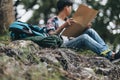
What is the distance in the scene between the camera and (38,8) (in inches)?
725

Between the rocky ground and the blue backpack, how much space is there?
24cm

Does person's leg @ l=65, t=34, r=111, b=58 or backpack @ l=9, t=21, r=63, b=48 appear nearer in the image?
backpack @ l=9, t=21, r=63, b=48

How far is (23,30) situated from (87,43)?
900 millimetres

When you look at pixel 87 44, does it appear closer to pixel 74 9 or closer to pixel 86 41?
pixel 86 41

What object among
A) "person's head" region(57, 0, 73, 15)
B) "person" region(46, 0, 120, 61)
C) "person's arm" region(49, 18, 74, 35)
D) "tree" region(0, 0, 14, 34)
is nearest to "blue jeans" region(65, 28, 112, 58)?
"person" region(46, 0, 120, 61)

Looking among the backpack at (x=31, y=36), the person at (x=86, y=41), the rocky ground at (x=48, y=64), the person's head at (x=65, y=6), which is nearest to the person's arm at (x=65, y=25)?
the person at (x=86, y=41)

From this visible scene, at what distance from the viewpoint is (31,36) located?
8188 millimetres

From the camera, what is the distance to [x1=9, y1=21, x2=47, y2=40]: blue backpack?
26.4 ft

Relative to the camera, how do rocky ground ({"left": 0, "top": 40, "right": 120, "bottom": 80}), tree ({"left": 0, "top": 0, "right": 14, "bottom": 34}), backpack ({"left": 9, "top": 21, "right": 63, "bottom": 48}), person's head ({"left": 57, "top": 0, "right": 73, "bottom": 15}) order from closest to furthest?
rocky ground ({"left": 0, "top": 40, "right": 120, "bottom": 80}) < backpack ({"left": 9, "top": 21, "right": 63, "bottom": 48}) < person's head ({"left": 57, "top": 0, "right": 73, "bottom": 15}) < tree ({"left": 0, "top": 0, "right": 14, "bottom": 34})

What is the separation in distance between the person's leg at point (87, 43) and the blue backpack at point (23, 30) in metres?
0.42

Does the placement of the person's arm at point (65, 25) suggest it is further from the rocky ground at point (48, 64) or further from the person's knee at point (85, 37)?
the rocky ground at point (48, 64)

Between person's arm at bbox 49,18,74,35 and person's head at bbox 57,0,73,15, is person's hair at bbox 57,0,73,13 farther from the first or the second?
person's arm at bbox 49,18,74,35

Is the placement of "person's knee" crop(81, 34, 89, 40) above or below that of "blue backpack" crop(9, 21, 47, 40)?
below

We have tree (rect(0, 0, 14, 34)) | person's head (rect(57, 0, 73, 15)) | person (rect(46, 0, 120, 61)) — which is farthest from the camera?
tree (rect(0, 0, 14, 34))
